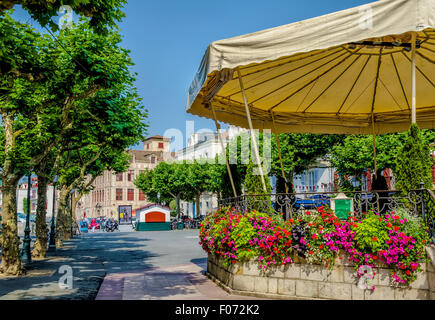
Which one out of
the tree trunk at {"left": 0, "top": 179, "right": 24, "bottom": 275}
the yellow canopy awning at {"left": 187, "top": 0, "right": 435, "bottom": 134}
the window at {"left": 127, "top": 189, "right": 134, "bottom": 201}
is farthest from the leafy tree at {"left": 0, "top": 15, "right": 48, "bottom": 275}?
the window at {"left": 127, "top": 189, "right": 134, "bottom": 201}

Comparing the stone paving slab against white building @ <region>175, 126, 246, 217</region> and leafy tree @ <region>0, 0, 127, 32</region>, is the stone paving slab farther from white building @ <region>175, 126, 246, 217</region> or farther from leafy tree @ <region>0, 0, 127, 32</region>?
white building @ <region>175, 126, 246, 217</region>

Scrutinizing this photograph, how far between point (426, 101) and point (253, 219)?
6.58 metres

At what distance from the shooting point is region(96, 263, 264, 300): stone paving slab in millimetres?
8812

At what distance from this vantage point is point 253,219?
28.0 ft

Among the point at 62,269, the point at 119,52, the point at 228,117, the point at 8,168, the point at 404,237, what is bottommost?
the point at 62,269

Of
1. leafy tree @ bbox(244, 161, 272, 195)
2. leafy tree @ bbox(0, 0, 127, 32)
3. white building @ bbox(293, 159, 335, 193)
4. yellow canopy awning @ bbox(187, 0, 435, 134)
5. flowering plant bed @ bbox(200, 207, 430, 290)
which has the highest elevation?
leafy tree @ bbox(0, 0, 127, 32)

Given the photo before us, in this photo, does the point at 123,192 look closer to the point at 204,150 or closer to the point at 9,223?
the point at 204,150

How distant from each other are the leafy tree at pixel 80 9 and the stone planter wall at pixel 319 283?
5.72 m

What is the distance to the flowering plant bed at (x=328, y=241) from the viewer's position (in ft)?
22.1

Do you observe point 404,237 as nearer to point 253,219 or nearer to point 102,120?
point 253,219

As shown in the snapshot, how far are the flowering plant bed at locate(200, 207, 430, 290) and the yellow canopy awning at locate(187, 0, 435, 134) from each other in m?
2.98

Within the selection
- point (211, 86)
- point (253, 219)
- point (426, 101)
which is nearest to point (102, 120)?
point (211, 86)

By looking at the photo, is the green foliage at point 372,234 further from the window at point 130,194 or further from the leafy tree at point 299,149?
the window at point 130,194

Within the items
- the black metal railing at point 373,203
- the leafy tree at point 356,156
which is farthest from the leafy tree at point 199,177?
the black metal railing at point 373,203
